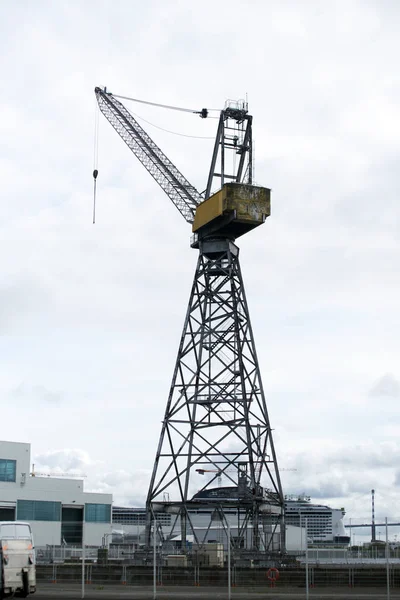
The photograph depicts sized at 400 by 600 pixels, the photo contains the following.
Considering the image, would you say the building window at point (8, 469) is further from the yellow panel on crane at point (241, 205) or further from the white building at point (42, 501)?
the yellow panel on crane at point (241, 205)

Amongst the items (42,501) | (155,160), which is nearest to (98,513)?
(42,501)

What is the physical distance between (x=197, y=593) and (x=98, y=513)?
189ft

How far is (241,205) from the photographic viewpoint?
6209 cm

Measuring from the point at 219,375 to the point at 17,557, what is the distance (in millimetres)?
33388

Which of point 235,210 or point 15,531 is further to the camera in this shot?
point 235,210

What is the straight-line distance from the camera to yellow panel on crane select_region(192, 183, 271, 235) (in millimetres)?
61812

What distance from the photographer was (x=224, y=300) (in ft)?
214

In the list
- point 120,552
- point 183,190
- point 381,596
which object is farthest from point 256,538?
point 183,190

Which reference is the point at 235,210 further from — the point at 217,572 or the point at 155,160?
the point at 217,572

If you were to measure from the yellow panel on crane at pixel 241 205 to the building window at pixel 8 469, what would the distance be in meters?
35.2

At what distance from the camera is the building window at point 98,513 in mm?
93600

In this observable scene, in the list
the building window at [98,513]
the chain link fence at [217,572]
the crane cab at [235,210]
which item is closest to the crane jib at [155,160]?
the crane cab at [235,210]

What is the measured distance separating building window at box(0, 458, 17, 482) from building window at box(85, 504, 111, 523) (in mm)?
10658

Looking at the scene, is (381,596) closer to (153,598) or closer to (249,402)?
(153,598)
